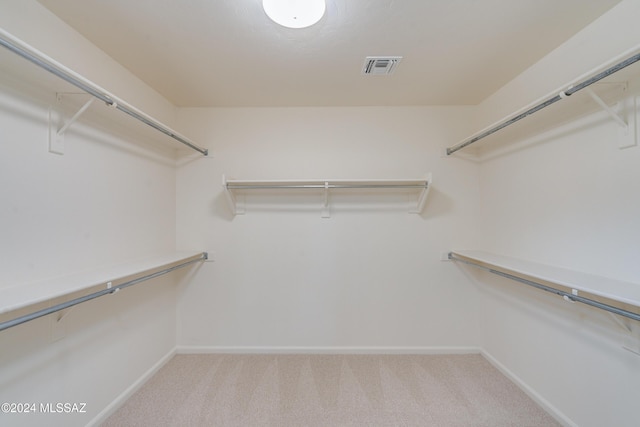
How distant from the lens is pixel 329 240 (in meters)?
Answer: 2.27

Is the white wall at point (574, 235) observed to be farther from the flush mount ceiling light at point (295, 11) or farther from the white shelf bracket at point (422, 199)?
the flush mount ceiling light at point (295, 11)

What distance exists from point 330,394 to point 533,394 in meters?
1.37

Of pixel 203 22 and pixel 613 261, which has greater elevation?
pixel 203 22

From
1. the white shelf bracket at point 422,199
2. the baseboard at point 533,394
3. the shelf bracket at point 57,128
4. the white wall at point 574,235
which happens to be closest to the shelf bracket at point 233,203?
the shelf bracket at point 57,128

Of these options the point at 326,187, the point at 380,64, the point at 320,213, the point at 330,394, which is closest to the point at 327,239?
the point at 320,213

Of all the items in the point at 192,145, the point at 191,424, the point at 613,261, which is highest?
the point at 192,145

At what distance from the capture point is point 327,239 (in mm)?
2268

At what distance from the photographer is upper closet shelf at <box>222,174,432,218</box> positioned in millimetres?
2012

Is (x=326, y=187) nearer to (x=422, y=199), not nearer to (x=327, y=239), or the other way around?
(x=327, y=239)

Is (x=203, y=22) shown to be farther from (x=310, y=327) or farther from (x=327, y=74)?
(x=310, y=327)

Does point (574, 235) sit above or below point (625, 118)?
below

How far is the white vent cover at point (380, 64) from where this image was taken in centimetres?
158

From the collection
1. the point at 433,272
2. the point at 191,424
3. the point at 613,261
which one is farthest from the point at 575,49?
the point at 191,424

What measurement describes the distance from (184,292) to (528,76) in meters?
3.21
